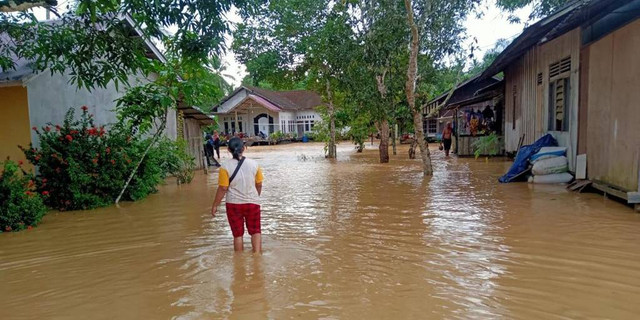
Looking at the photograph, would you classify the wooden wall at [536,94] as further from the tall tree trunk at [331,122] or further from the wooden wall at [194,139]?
the wooden wall at [194,139]

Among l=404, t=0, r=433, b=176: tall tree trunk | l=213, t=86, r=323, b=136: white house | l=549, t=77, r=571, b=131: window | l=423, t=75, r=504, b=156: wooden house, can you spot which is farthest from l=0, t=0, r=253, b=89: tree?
l=213, t=86, r=323, b=136: white house

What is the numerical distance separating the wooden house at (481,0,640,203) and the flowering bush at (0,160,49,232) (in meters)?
9.61

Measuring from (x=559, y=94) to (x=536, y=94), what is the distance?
1860 mm

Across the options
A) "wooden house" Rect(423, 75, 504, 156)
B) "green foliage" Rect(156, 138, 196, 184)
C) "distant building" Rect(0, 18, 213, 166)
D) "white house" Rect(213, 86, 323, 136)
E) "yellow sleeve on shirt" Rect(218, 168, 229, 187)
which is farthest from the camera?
"white house" Rect(213, 86, 323, 136)

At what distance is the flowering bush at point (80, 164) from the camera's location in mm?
8383

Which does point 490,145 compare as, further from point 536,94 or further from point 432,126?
point 432,126

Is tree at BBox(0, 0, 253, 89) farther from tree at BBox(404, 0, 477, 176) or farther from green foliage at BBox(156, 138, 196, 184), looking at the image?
tree at BBox(404, 0, 477, 176)

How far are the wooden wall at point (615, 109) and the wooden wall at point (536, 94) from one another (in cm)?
89

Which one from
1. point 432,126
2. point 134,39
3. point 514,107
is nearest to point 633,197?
point 134,39

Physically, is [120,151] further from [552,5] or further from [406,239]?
[552,5]

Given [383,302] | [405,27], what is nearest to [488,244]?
[383,302]

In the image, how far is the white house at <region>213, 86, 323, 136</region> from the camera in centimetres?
3922

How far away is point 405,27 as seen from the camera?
1313 centimetres

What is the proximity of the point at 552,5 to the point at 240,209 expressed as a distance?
17284 mm
